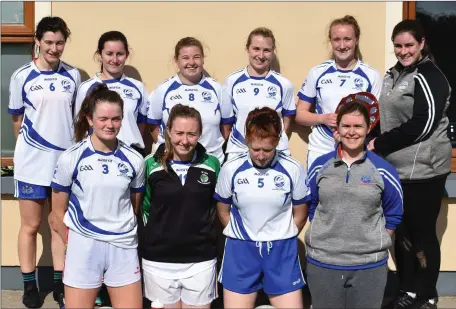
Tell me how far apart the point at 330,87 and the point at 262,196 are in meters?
1.30

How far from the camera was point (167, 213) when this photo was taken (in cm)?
420

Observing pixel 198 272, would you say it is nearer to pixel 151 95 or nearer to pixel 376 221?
pixel 376 221

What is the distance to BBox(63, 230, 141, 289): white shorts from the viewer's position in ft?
13.4

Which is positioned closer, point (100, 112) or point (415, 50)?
point (100, 112)

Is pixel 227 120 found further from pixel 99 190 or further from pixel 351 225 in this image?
pixel 351 225

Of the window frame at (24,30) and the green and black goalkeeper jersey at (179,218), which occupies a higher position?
the window frame at (24,30)

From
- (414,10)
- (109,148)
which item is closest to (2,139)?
(109,148)

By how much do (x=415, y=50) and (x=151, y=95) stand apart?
1.89 m

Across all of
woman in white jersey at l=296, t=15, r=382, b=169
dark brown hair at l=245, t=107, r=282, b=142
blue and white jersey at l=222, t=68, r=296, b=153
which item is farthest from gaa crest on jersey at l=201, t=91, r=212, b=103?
dark brown hair at l=245, t=107, r=282, b=142

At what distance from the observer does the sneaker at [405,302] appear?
4.89 m

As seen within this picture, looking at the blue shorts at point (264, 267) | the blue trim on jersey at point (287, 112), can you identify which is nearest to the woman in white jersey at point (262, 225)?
the blue shorts at point (264, 267)

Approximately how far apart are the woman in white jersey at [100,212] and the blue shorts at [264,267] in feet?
1.98

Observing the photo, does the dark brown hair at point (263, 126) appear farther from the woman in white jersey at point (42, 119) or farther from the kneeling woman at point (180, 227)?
the woman in white jersey at point (42, 119)

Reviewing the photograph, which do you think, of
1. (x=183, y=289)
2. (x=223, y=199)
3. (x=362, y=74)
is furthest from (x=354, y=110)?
(x=183, y=289)
